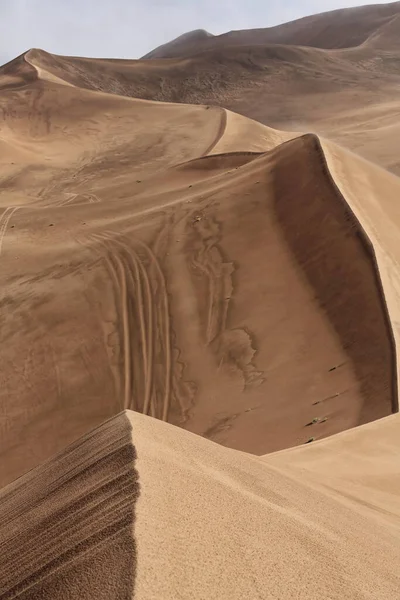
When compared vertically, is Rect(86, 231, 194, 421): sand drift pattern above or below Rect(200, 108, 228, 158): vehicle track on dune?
below

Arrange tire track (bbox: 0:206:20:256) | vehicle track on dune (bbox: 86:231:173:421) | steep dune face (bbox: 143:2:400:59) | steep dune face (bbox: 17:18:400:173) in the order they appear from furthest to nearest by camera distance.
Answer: steep dune face (bbox: 143:2:400:59)
steep dune face (bbox: 17:18:400:173)
tire track (bbox: 0:206:20:256)
vehicle track on dune (bbox: 86:231:173:421)

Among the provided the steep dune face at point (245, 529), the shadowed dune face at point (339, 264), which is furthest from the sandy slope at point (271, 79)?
the steep dune face at point (245, 529)

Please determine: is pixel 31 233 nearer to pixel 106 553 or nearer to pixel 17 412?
pixel 17 412

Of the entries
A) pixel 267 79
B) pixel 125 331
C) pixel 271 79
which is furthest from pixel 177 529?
pixel 267 79

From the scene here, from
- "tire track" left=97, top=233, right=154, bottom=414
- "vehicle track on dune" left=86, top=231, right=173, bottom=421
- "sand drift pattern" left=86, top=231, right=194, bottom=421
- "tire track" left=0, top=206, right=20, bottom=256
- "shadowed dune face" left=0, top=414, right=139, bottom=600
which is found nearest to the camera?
"shadowed dune face" left=0, top=414, right=139, bottom=600

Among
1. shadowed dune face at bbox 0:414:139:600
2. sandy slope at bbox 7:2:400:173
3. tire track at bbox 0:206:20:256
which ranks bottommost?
shadowed dune face at bbox 0:414:139:600

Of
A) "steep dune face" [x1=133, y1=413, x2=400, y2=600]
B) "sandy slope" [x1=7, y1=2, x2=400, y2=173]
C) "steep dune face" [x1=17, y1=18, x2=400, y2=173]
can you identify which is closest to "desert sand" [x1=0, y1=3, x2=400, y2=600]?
"steep dune face" [x1=133, y1=413, x2=400, y2=600]

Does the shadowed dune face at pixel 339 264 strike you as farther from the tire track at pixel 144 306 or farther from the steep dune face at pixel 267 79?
the steep dune face at pixel 267 79

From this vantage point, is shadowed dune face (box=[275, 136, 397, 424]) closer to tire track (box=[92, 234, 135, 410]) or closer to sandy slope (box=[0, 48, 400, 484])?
sandy slope (box=[0, 48, 400, 484])
